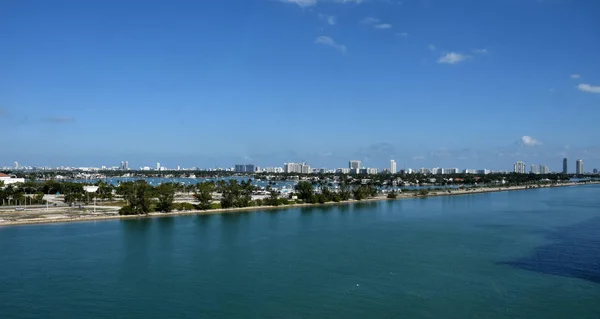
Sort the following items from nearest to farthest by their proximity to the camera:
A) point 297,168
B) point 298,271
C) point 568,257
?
point 298,271 → point 568,257 → point 297,168

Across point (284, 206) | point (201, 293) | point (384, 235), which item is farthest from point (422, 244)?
point (284, 206)

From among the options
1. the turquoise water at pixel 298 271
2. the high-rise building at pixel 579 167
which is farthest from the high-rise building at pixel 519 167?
the turquoise water at pixel 298 271

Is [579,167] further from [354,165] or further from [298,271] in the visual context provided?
[298,271]

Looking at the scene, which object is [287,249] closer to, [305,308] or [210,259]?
[210,259]

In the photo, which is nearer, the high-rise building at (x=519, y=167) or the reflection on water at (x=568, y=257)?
the reflection on water at (x=568, y=257)

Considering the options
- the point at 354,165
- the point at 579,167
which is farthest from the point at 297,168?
the point at 579,167

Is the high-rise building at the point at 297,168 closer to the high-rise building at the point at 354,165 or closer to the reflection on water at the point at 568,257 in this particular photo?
the high-rise building at the point at 354,165
